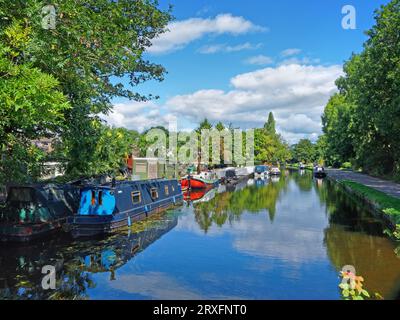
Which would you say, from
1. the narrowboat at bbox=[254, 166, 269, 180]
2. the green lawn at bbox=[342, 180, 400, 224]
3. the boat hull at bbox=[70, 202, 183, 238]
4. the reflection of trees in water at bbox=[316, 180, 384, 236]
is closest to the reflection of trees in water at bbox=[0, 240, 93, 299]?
the boat hull at bbox=[70, 202, 183, 238]

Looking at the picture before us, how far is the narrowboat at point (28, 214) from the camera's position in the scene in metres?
16.3

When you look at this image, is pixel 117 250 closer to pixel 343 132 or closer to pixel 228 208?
pixel 228 208

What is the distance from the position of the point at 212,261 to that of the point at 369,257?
592 cm

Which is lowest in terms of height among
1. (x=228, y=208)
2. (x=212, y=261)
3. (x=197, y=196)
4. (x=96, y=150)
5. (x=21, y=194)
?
(x=212, y=261)

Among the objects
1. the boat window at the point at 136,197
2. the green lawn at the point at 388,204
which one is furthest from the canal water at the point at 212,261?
the boat window at the point at 136,197

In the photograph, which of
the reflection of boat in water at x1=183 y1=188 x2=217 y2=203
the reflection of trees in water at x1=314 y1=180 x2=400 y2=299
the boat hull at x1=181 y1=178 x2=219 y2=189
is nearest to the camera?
the reflection of trees in water at x1=314 y1=180 x2=400 y2=299

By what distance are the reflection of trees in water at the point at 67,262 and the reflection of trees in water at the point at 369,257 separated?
798cm

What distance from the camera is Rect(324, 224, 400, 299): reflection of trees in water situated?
37.9 feet

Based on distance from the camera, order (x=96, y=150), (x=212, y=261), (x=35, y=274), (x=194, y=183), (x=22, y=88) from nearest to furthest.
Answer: (x=22, y=88), (x=35, y=274), (x=212, y=261), (x=96, y=150), (x=194, y=183)

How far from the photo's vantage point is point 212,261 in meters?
14.6

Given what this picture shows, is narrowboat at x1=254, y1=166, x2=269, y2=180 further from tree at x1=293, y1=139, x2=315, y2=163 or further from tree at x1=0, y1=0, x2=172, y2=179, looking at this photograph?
tree at x1=293, y1=139, x2=315, y2=163

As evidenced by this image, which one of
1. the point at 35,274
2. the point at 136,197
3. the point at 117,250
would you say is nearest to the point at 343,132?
the point at 136,197

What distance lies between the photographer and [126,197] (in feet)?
67.5

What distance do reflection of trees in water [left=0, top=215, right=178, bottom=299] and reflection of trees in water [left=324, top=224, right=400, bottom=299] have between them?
798 centimetres
